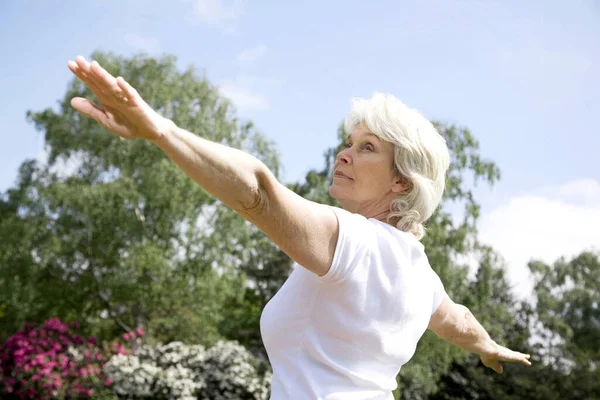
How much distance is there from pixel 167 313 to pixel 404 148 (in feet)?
51.6

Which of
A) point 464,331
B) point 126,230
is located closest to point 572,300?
point 126,230

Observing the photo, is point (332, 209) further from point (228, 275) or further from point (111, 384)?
point (228, 275)

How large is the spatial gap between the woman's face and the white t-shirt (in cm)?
13

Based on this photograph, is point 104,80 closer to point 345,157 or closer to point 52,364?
point 345,157

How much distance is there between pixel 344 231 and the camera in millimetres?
1437

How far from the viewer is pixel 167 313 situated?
55.1 ft

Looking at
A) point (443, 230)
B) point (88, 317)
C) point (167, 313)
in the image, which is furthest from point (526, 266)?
point (88, 317)

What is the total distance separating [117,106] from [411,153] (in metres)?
0.74

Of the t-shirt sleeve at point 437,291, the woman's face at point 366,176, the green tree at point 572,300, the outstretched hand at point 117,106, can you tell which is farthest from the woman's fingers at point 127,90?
the green tree at point 572,300

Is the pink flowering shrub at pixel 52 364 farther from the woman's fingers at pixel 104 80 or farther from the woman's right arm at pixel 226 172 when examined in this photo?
the woman's fingers at pixel 104 80

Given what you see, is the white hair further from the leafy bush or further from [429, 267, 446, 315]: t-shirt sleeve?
the leafy bush

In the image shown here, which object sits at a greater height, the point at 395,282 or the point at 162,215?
the point at 162,215

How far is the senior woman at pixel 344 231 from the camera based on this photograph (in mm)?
1241

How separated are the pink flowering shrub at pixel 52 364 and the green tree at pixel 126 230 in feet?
5.36
